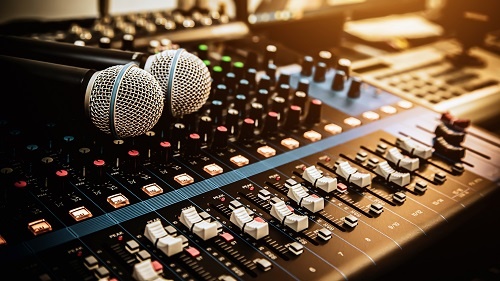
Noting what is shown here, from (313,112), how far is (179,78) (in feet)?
1.28

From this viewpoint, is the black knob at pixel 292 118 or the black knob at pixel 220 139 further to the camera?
Answer: the black knob at pixel 292 118

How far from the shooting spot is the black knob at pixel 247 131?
1344 mm

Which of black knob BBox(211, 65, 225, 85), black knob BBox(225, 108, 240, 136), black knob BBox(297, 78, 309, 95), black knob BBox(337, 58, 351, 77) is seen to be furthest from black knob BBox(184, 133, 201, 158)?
black knob BBox(337, 58, 351, 77)

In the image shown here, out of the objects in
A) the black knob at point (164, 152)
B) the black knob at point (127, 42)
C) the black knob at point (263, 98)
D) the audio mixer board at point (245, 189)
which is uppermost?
the black knob at point (127, 42)

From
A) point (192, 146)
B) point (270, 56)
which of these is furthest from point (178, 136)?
point (270, 56)

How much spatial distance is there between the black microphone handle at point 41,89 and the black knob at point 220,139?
0.28m

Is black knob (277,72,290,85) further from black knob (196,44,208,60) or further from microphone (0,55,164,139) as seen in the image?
microphone (0,55,164,139)

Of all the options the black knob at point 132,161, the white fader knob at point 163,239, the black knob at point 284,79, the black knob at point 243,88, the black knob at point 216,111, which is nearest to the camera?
the white fader knob at point 163,239

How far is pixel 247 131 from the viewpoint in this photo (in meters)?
1.35

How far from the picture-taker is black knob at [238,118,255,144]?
4.41ft

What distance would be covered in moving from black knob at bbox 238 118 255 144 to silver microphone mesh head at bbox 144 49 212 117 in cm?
12

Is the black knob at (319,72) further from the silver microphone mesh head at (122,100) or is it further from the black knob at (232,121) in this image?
the silver microphone mesh head at (122,100)

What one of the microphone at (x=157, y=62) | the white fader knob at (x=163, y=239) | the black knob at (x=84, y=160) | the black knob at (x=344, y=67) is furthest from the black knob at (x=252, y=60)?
the white fader knob at (x=163, y=239)

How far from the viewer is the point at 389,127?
154 cm
